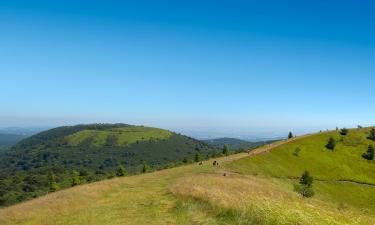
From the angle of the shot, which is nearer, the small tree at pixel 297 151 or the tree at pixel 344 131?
the small tree at pixel 297 151

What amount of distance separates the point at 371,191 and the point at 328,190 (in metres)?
19.2

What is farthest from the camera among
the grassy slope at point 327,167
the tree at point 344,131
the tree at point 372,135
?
the tree at point 344,131

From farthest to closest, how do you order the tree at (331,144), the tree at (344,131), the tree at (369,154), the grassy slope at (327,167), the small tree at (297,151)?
the tree at (344,131) < the tree at (331,144) < the tree at (369,154) < the small tree at (297,151) < the grassy slope at (327,167)

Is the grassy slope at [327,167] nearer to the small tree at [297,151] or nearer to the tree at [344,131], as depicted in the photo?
the small tree at [297,151]

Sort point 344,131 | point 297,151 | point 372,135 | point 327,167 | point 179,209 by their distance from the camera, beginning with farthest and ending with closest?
point 344,131 → point 372,135 → point 297,151 → point 327,167 → point 179,209

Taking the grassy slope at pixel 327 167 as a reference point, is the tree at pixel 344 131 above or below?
above

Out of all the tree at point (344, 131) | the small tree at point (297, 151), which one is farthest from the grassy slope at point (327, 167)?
the tree at point (344, 131)

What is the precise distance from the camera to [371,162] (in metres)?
136

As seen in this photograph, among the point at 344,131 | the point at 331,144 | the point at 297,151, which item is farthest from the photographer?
the point at 344,131

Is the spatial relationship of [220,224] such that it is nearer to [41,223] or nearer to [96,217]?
[96,217]

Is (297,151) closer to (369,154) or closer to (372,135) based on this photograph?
(369,154)

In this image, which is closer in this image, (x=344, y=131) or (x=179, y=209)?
(x=179, y=209)

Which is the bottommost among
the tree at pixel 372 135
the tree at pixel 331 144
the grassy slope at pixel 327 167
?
the grassy slope at pixel 327 167

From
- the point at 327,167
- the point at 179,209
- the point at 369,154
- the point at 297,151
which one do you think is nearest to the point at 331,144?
the point at 369,154
